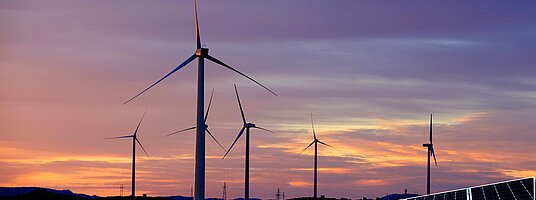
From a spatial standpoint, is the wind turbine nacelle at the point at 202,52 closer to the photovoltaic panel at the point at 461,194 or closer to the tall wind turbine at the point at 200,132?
the tall wind turbine at the point at 200,132

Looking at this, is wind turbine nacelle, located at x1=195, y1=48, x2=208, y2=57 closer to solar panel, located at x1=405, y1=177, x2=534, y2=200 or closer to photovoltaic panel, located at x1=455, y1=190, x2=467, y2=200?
solar panel, located at x1=405, y1=177, x2=534, y2=200

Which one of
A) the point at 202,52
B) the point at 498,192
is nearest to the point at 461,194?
the point at 498,192

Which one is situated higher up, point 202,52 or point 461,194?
point 202,52

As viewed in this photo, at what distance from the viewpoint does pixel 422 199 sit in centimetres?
13425

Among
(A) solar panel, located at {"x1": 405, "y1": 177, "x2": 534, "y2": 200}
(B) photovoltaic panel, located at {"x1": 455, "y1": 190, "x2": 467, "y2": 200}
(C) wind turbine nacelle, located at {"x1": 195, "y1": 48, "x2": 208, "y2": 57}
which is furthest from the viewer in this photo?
(C) wind turbine nacelle, located at {"x1": 195, "y1": 48, "x2": 208, "y2": 57}

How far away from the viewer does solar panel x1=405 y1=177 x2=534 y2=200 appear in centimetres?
11556

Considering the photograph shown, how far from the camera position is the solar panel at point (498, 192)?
116 meters

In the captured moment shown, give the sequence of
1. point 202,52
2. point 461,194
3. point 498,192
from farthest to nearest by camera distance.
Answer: point 202,52, point 461,194, point 498,192

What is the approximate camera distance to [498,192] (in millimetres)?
121812

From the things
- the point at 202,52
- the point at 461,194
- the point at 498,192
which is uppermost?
the point at 202,52

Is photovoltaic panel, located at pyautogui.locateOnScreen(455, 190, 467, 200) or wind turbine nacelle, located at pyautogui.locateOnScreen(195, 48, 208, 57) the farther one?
wind turbine nacelle, located at pyautogui.locateOnScreen(195, 48, 208, 57)

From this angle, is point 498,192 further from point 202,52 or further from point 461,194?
point 202,52

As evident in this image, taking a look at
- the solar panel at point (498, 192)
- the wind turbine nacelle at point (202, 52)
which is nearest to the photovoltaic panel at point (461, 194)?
the solar panel at point (498, 192)

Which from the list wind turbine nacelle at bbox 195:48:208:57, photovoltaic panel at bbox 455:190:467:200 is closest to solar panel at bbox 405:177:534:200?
photovoltaic panel at bbox 455:190:467:200
